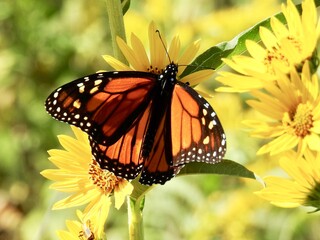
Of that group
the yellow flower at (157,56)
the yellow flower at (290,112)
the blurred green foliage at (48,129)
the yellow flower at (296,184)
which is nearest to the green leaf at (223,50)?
the yellow flower at (157,56)

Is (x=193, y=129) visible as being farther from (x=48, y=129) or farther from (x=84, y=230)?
(x=48, y=129)

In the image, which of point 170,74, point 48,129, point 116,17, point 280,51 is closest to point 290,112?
point 280,51

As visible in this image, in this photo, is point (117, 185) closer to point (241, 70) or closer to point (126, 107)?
point (126, 107)

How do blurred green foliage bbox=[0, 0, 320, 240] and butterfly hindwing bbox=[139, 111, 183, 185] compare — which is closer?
butterfly hindwing bbox=[139, 111, 183, 185]

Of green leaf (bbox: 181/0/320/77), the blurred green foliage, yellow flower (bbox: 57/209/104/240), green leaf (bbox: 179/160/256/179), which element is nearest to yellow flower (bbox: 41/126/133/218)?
yellow flower (bbox: 57/209/104/240)

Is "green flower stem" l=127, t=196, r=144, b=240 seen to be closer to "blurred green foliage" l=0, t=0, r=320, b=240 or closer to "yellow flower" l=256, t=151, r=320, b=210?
"yellow flower" l=256, t=151, r=320, b=210

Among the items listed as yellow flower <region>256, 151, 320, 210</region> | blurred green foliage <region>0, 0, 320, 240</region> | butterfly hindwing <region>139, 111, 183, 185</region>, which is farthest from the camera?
blurred green foliage <region>0, 0, 320, 240</region>

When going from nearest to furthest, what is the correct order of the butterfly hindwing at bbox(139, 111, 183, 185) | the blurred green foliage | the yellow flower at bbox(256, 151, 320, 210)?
the yellow flower at bbox(256, 151, 320, 210) → the butterfly hindwing at bbox(139, 111, 183, 185) → the blurred green foliage
